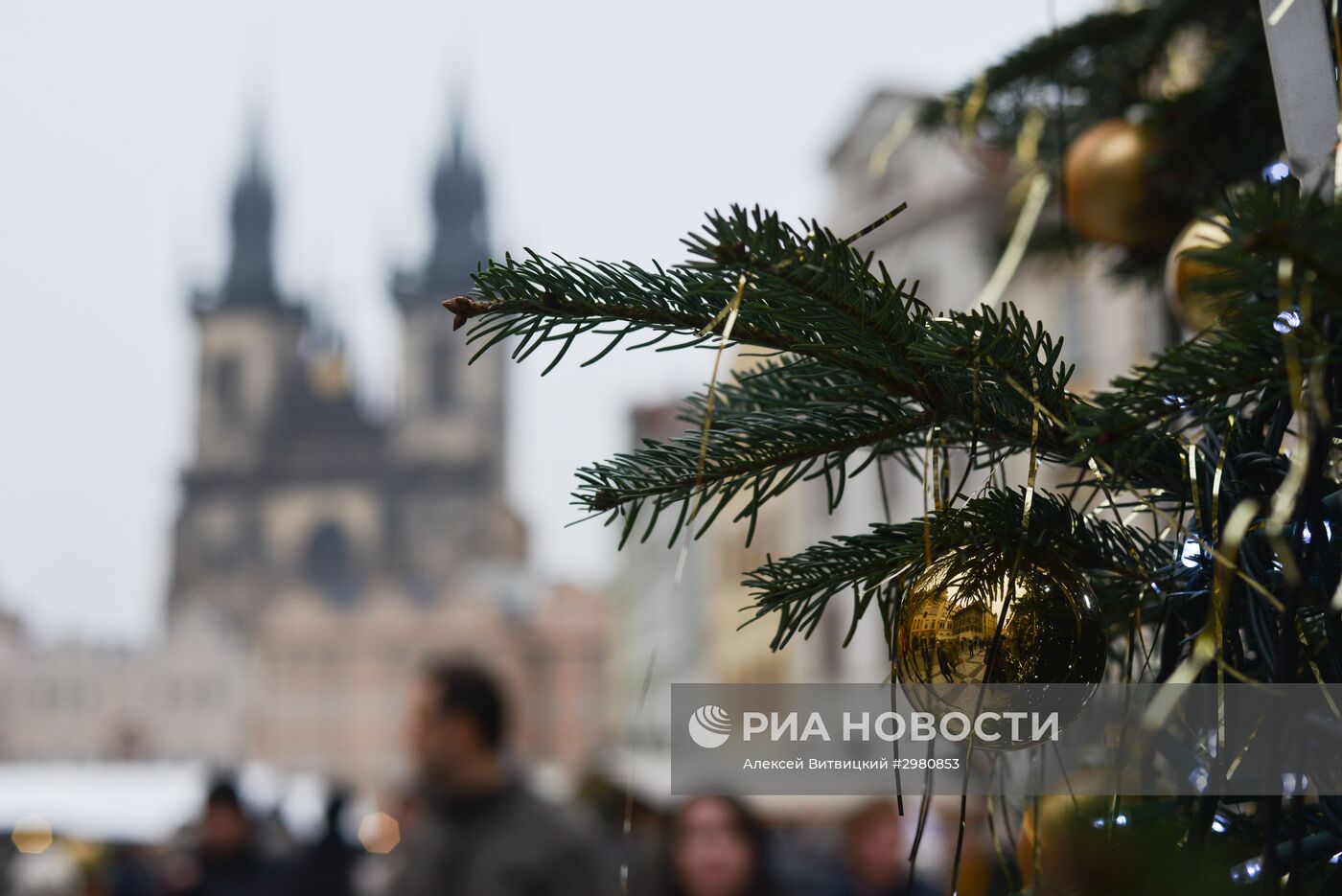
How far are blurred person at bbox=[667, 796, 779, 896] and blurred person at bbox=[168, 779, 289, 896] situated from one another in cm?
181

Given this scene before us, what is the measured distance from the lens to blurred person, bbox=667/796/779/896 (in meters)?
2.17

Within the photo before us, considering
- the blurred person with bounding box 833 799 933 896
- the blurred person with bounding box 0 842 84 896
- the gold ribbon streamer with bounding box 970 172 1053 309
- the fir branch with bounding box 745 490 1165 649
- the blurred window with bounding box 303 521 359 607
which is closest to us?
the fir branch with bounding box 745 490 1165 649

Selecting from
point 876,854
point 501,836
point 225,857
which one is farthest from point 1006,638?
Answer: point 225,857

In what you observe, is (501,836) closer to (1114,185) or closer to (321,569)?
(1114,185)

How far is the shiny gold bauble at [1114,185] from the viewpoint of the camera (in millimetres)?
1110

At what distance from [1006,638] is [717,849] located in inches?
67.3

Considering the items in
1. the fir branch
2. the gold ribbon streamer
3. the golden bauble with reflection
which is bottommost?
the golden bauble with reflection

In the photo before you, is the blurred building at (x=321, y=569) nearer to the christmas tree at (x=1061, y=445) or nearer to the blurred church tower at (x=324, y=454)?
the blurred church tower at (x=324, y=454)

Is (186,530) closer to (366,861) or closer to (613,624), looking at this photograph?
(613,624)

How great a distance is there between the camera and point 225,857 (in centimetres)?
364

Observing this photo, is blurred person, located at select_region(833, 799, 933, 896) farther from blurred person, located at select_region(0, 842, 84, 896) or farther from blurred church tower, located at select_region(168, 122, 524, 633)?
blurred church tower, located at select_region(168, 122, 524, 633)

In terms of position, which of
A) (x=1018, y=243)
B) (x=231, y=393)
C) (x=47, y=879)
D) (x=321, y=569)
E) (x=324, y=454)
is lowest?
(x=47, y=879)

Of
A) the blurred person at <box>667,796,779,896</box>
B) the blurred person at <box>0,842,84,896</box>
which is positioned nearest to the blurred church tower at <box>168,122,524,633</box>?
the blurred person at <box>0,842,84,896</box>

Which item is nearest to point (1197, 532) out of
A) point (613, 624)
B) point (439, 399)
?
point (613, 624)
